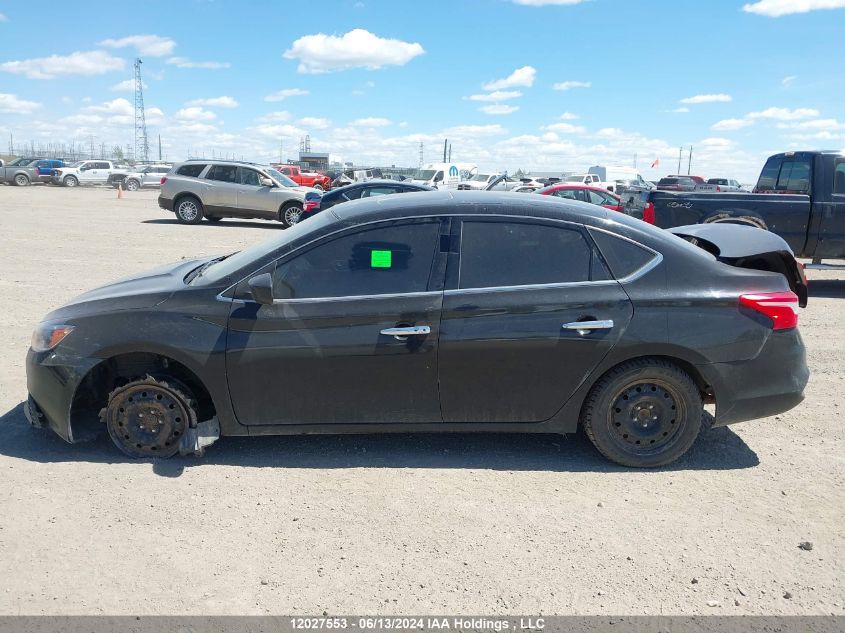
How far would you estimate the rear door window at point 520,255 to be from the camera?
4211 mm

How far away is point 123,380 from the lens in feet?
14.4

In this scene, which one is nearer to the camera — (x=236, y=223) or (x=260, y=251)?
(x=260, y=251)

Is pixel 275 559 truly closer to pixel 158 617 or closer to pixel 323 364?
pixel 158 617

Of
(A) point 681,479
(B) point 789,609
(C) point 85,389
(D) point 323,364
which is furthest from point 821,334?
(C) point 85,389

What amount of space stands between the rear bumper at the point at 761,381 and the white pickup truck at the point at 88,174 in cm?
4745

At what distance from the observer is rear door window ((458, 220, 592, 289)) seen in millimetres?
4211

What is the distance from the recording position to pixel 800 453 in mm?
4594

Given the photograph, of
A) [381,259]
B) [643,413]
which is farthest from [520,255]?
[643,413]

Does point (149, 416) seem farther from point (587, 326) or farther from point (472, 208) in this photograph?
point (587, 326)

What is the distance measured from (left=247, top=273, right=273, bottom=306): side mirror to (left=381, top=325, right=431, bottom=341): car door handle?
690 mm

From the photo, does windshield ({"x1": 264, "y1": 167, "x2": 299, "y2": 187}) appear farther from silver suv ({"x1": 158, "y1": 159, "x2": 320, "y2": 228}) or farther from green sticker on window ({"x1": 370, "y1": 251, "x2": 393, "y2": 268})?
green sticker on window ({"x1": 370, "y1": 251, "x2": 393, "y2": 268})

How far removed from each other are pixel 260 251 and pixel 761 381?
3217 millimetres

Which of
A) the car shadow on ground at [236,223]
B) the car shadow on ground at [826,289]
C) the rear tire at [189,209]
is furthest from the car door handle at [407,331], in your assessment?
the rear tire at [189,209]

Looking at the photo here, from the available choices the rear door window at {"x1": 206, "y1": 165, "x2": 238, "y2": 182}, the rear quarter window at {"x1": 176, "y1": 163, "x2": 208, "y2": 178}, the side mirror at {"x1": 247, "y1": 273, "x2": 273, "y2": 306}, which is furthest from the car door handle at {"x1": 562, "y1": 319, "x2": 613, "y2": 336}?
the rear quarter window at {"x1": 176, "y1": 163, "x2": 208, "y2": 178}
